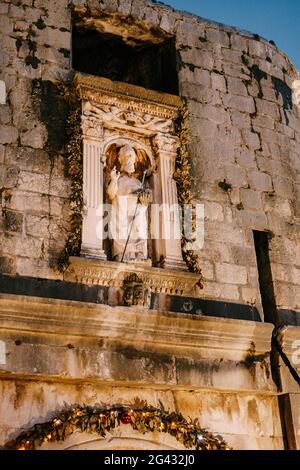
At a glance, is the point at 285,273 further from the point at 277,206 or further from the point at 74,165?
the point at 74,165

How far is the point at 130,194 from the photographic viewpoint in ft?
19.6

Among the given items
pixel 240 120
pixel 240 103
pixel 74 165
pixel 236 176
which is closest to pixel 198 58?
pixel 240 103

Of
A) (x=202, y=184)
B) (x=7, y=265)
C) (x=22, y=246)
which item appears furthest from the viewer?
(x=202, y=184)

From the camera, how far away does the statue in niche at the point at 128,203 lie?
18.8 feet

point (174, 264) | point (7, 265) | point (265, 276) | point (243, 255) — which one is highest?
point (243, 255)

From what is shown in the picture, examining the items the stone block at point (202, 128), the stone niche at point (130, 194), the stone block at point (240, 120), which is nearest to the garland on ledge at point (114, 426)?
the stone niche at point (130, 194)

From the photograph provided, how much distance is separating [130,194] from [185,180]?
0.64m

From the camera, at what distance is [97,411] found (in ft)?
16.5

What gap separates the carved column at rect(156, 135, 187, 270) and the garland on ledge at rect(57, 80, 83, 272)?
83 cm

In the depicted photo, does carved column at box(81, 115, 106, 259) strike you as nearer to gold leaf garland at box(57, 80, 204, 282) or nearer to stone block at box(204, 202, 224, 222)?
gold leaf garland at box(57, 80, 204, 282)
